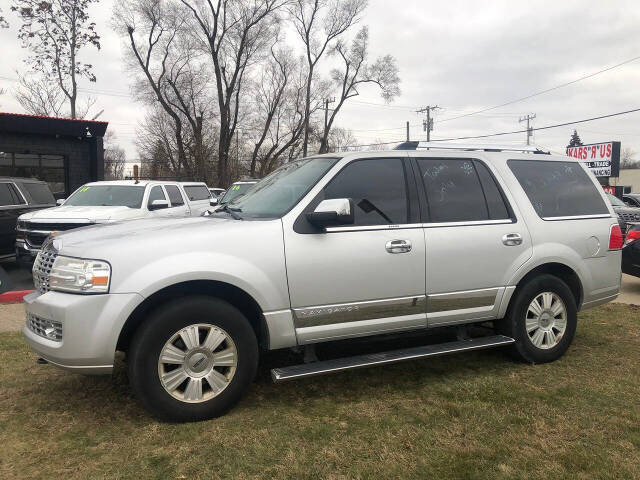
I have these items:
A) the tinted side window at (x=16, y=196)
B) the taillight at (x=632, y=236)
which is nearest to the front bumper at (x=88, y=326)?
the taillight at (x=632, y=236)

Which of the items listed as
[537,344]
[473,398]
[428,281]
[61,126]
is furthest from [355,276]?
[61,126]

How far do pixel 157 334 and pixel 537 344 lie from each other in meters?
3.20

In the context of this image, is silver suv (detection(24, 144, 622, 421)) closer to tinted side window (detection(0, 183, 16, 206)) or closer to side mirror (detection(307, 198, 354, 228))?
side mirror (detection(307, 198, 354, 228))

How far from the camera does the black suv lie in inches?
389

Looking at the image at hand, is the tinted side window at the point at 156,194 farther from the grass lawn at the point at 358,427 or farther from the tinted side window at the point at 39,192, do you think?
the grass lawn at the point at 358,427

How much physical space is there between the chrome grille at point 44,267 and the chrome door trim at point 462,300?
2.69 m

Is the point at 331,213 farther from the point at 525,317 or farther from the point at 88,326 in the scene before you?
the point at 525,317

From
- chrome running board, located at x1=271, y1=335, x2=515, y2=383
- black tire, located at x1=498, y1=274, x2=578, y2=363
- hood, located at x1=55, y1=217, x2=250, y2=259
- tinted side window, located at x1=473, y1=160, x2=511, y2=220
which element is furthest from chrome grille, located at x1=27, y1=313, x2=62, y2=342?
black tire, located at x1=498, y1=274, x2=578, y2=363

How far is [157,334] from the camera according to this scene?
320cm

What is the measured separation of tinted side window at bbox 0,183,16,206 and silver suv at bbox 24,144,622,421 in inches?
303

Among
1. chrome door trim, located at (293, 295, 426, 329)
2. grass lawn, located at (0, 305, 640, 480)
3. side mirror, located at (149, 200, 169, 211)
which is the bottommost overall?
grass lawn, located at (0, 305, 640, 480)

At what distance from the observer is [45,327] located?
3260 millimetres

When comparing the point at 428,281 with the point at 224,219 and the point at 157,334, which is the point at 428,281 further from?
the point at 157,334

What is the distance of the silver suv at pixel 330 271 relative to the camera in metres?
3.20
